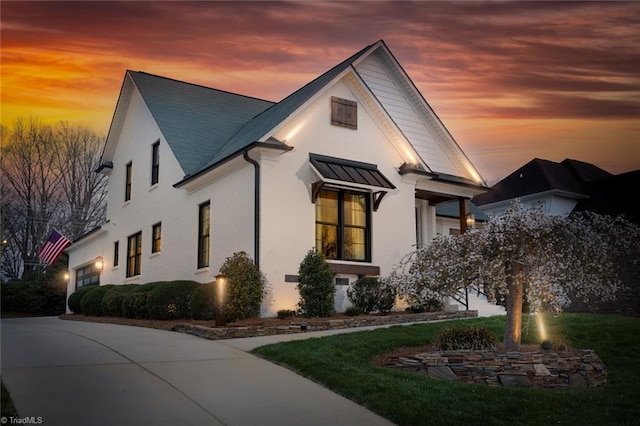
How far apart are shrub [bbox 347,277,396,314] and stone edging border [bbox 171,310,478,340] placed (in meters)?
1.06

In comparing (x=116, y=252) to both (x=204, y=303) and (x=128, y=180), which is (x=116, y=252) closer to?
(x=128, y=180)

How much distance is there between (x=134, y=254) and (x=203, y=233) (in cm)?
593

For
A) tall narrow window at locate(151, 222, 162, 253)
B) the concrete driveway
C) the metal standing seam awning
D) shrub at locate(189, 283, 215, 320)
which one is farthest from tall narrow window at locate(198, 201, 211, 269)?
the concrete driveway

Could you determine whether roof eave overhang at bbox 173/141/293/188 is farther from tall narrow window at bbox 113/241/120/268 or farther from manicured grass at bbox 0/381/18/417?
manicured grass at bbox 0/381/18/417

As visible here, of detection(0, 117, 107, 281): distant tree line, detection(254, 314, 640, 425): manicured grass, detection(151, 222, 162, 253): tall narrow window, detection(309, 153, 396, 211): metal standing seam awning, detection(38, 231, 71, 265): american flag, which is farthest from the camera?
detection(0, 117, 107, 281): distant tree line

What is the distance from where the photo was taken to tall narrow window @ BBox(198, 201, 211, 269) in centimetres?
1953

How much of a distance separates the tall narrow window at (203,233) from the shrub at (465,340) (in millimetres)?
9875

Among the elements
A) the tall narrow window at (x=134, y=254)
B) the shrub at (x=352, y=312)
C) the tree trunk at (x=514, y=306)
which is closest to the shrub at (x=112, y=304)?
the tall narrow window at (x=134, y=254)

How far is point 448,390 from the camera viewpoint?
343 inches

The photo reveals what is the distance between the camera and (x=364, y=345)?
11.4 meters

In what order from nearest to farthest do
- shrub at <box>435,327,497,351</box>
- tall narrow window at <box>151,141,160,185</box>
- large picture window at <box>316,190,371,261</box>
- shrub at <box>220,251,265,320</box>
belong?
shrub at <box>435,327,497,351</box>, shrub at <box>220,251,265,320</box>, large picture window at <box>316,190,371,261</box>, tall narrow window at <box>151,141,160,185</box>

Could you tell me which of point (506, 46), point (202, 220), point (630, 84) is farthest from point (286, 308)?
point (630, 84)

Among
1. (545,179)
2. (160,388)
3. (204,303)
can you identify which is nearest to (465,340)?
(160,388)

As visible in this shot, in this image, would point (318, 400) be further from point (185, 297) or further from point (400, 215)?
point (400, 215)
